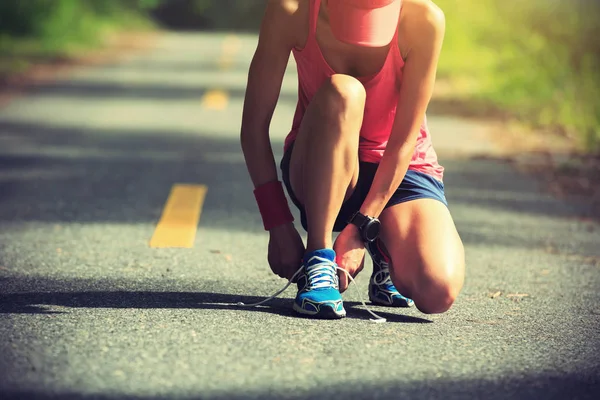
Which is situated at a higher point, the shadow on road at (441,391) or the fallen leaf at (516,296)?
the shadow on road at (441,391)

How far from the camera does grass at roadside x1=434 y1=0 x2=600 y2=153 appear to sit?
11047 millimetres

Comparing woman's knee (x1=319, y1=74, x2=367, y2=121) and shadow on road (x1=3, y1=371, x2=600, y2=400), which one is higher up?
woman's knee (x1=319, y1=74, x2=367, y2=121)

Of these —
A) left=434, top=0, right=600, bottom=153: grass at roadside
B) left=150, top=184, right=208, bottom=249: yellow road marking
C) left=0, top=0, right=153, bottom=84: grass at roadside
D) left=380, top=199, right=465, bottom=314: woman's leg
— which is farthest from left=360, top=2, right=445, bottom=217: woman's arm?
left=0, top=0, right=153, bottom=84: grass at roadside

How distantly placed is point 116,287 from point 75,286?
155 mm

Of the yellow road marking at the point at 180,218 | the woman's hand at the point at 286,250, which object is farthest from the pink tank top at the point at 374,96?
the yellow road marking at the point at 180,218

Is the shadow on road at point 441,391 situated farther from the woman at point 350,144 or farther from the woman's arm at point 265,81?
the woman's arm at point 265,81

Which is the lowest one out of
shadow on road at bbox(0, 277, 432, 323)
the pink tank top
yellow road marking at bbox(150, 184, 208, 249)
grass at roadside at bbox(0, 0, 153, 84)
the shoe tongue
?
grass at roadside at bbox(0, 0, 153, 84)

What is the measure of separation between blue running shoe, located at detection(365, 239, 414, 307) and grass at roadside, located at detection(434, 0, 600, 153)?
5.54 metres

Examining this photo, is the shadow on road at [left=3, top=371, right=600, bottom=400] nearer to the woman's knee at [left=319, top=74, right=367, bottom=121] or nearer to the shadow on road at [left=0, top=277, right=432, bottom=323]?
the shadow on road at [left=0, top=277, right=432, bottom=323]

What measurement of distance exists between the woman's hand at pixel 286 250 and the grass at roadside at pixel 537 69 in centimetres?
589

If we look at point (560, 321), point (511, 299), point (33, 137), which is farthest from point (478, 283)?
point (33, 137)

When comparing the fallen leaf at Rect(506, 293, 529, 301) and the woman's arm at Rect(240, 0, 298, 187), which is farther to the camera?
the fallen leaf at Rect(506, 293, 529, 301)

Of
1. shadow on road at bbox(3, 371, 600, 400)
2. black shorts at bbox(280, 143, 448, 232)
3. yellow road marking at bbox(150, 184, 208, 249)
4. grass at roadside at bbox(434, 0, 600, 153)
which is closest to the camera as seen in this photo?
Result: shadow on road at bbox(3, 371, 600, 400)

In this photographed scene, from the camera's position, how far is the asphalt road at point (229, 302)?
9.30ft
